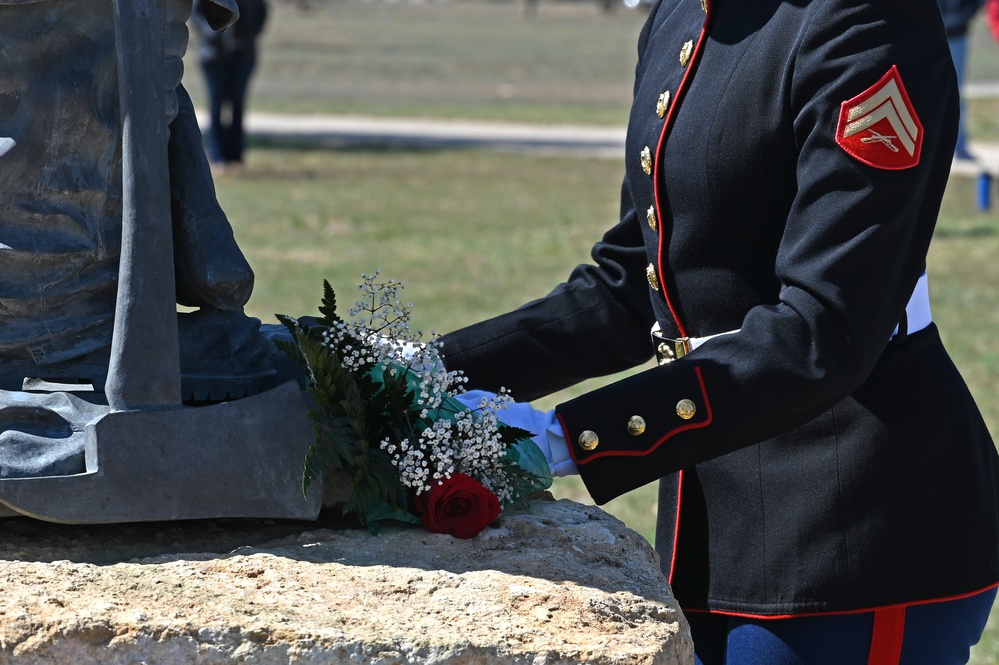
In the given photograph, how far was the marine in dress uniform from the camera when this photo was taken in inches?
69.5

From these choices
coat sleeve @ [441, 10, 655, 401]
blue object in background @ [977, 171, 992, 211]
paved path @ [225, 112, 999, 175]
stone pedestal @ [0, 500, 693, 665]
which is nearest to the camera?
stone pedestal @ [0, 500, 693, 665]

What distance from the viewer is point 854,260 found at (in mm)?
1732

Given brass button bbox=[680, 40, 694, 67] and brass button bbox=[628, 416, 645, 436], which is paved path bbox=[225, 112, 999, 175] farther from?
brass button bbox=[628, 416, 645, 436]

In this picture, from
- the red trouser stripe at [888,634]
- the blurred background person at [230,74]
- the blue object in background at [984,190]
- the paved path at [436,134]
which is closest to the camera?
the red trouser stripe at [888,634]

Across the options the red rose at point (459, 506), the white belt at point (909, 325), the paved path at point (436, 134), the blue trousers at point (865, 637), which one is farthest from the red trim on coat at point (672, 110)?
the paved path at point (436, 134)

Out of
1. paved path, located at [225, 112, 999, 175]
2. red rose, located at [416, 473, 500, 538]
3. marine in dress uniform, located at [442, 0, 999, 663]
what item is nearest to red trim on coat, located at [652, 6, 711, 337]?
marine in dress uniform, located at [442, 0, 999, 663]

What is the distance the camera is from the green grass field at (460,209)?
7441 millimetres

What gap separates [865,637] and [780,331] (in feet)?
1.65

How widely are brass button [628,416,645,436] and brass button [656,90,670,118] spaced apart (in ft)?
1.55

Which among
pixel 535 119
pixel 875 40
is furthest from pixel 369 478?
pixel 535 119

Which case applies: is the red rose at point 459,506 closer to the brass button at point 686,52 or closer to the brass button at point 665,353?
the brass button at point 665,353

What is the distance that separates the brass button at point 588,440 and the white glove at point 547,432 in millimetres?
26

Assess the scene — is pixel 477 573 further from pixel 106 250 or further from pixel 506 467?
pixel 106 250

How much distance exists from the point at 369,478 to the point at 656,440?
1.23 feet
